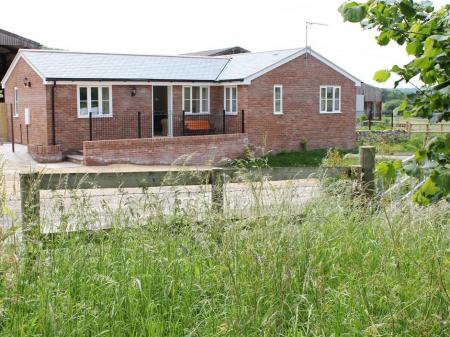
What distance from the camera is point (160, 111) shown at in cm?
2900

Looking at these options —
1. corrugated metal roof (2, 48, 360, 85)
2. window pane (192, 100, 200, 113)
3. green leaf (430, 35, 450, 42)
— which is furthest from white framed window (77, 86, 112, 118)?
green leaf (430, 35, 450, 42)

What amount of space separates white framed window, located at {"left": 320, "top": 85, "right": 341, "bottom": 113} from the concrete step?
39.1 feet

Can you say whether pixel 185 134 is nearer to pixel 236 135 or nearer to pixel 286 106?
pixel 236 135

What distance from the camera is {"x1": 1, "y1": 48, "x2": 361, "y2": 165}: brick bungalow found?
24.6 m

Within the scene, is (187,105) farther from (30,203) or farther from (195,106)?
(30,203)

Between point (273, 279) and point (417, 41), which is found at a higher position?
point (417, 41)

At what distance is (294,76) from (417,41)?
26600mm

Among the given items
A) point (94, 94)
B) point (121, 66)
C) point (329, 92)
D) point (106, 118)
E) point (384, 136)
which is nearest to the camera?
point (94, 94)

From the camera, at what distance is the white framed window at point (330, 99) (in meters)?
30.4

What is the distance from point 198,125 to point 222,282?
951 inches

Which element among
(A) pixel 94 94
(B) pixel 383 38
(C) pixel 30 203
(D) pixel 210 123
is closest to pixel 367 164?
(C) pixel 30 203

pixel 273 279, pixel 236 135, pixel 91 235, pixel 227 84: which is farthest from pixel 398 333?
pixel 227 84

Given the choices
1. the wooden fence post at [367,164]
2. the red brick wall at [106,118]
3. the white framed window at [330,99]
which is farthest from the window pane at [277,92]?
the wooden fence post at [367,164]

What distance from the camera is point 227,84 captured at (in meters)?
28.4
